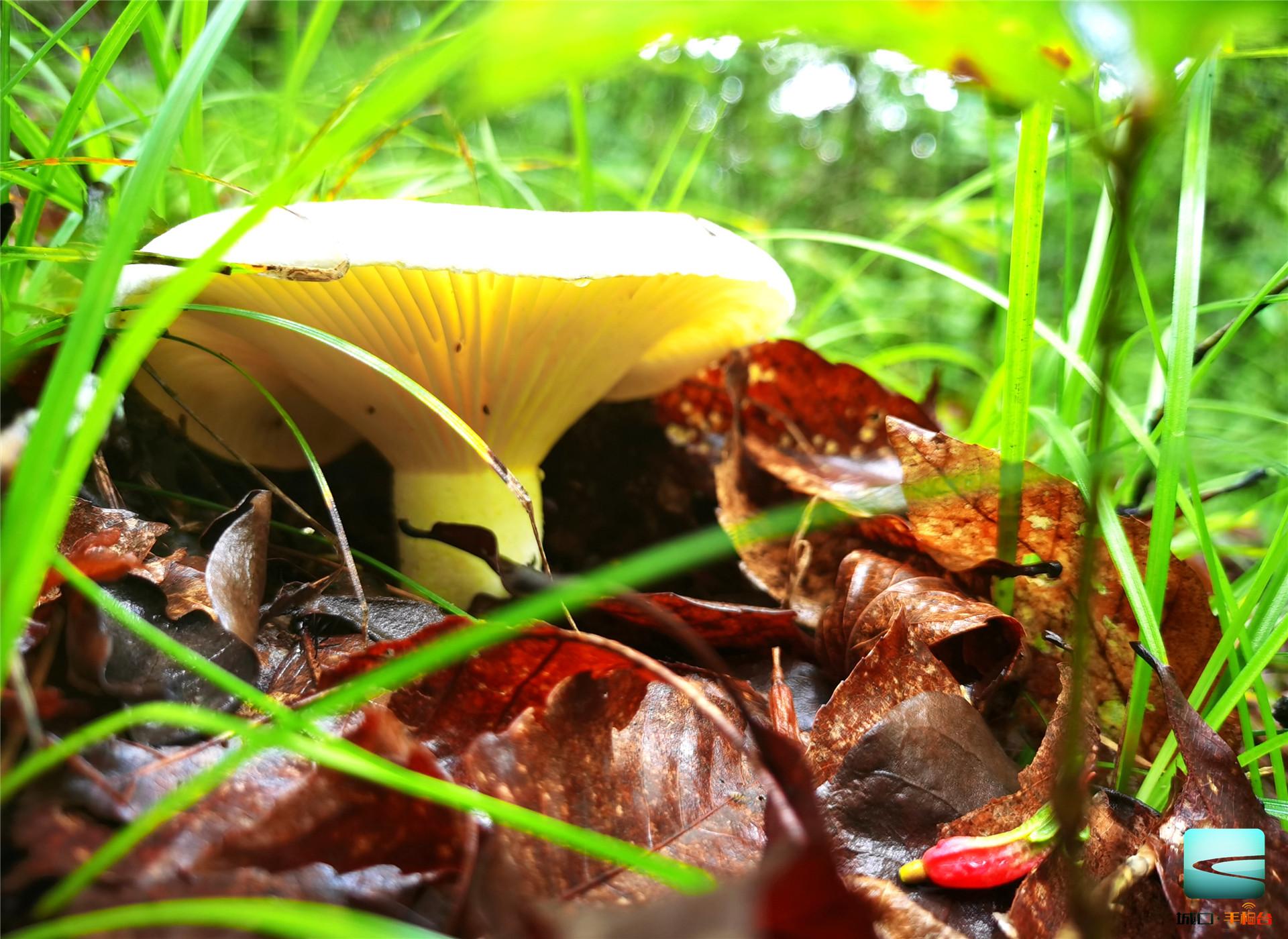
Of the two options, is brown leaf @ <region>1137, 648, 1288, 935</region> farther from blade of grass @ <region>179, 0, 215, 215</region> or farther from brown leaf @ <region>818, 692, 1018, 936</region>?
blade of grass @ <region>179, 0, 215, 215</region>

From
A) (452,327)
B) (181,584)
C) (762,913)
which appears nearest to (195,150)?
(452,327)

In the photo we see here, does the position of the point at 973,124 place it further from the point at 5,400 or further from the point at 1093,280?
the point at 5,400

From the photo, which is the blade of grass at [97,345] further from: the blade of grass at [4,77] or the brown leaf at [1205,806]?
the brown leaf at [1205,806]

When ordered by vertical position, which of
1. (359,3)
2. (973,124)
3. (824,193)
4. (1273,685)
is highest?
(359,3)

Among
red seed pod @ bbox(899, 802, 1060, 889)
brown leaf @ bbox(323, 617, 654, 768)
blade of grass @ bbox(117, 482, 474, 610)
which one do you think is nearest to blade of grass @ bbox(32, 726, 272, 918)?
brown leaf @ bbox(323, 617, 654, 768)

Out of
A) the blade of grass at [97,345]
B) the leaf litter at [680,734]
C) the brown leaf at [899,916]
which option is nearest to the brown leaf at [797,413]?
the leaf litter at [680,734]

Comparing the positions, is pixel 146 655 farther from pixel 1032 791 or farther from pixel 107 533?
pixel 1032 791

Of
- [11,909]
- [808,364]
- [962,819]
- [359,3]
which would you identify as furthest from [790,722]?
[359,3]

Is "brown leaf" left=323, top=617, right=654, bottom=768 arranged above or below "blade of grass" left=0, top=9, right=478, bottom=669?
below
